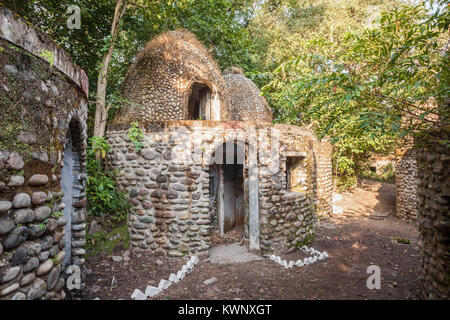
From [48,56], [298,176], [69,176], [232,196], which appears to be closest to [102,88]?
[69,176]

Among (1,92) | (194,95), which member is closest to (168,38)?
(194,95)

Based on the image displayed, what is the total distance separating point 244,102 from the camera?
1005 cm

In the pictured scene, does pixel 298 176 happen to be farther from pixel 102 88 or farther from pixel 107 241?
pixel 102 88

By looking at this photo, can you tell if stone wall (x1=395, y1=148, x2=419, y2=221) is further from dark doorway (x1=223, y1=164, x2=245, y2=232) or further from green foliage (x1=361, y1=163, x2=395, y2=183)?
dark doorway (x1=223, y1=164, x2=245, y2=232)

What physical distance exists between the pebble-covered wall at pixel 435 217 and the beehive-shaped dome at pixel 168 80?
5.62 meters

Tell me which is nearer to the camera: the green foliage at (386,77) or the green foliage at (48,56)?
the green foliage at (48,56)

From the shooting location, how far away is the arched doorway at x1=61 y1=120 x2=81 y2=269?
11.2ft

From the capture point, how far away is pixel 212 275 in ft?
15.2

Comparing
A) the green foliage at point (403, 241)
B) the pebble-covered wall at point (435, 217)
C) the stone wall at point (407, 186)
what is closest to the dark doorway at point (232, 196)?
the green foliage at point (403, 241)

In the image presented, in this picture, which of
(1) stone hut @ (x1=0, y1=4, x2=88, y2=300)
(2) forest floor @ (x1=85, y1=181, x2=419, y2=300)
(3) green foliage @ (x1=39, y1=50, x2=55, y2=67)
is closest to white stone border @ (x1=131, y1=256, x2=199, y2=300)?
(2) forest floor @ (x1=85, y1=181, x2=419, y2=300)

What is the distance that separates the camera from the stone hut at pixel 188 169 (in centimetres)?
529

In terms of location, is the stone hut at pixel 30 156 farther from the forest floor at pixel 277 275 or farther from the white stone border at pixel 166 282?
the forest floor at pixel 277 275

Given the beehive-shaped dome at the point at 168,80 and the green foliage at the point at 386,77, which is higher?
the beehive-shaped dome at the point at 168,80

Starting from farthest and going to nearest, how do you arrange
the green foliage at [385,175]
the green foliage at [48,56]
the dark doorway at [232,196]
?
the green foliage at [385,175]
the dark doorway at [232,196]
the green foliage at [48,56]
